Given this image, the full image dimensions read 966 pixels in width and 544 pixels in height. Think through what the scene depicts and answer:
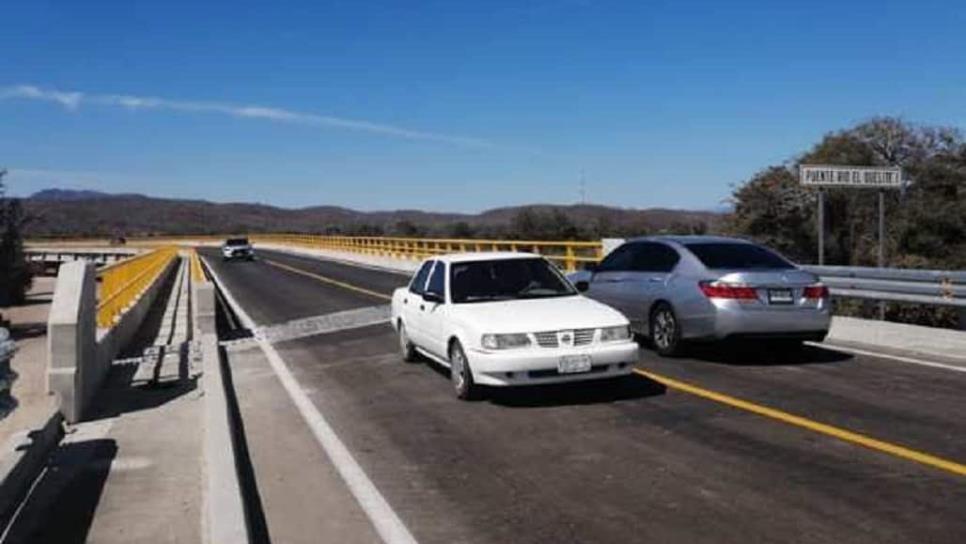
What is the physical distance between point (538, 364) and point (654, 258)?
4201mm

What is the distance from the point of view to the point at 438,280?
453 inches

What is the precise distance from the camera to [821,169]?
19.6 meters

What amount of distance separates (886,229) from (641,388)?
105ft

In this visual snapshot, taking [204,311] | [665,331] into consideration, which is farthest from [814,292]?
[204,311]

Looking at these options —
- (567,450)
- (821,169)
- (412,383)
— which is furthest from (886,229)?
(567,450)

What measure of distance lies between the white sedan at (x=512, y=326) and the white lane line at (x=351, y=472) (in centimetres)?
150

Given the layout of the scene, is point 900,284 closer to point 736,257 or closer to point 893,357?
point 893,357

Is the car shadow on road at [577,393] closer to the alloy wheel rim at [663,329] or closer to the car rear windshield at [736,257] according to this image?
the alloy wheel rim at [663,329]

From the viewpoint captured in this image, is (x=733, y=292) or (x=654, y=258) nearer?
(x=733, y=292)

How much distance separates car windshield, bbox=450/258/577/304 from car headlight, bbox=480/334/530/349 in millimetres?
1221

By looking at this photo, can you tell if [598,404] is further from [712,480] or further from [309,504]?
[309,504]

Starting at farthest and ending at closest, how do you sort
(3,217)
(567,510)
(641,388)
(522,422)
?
(3,217), (641,388), (522,422), (567,510)

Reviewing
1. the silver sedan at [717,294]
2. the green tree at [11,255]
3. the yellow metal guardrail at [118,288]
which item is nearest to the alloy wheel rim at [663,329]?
the silver sedan at [717,294]

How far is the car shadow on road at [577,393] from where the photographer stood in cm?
979
